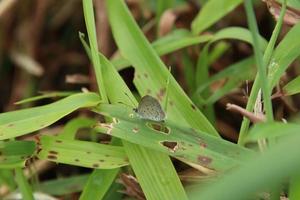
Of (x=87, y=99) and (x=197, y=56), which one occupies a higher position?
(x=197, y=56)

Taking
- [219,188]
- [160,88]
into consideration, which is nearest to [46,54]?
[160,88]

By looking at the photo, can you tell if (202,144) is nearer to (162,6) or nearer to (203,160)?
(203,160)

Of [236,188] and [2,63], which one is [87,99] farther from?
[2,63]

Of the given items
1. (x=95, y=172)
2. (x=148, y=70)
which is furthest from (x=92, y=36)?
(x=95, y=172)

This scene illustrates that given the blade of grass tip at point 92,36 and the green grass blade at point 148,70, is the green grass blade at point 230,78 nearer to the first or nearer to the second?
the green grass blade at point 148,70

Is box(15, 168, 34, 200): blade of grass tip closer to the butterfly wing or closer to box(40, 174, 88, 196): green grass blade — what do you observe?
box(40, 174, 88, 196): green grass blade
